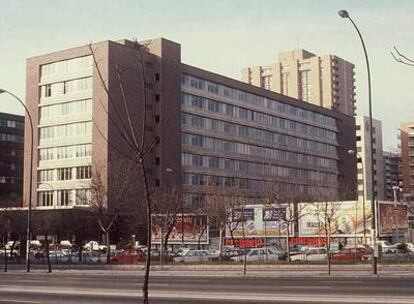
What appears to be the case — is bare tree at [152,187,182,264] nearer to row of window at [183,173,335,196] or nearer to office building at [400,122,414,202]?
row of window at [183,173,335,196]

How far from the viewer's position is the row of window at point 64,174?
94.6 metres

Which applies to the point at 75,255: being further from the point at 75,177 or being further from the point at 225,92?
the point at 225,92

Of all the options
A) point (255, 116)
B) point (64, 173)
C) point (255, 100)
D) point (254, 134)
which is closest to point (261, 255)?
point (64, 173)

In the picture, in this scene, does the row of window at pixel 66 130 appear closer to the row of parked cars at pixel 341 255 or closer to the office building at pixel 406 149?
the row of parked cars at pixel 341 255

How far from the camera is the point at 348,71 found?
194875mm

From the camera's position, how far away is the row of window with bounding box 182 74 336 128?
108 metres

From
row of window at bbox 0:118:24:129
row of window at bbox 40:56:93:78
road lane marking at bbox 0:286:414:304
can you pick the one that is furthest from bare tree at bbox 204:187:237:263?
row of window at bbox 0:118:24:129

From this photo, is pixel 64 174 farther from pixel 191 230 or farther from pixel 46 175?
pixel 191 230

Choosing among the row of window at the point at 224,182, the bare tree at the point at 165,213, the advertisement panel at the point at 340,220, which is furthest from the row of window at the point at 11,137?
the advertisement panel at the point at 340,220

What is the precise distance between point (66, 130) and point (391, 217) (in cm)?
5082

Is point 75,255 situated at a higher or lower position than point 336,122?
lower

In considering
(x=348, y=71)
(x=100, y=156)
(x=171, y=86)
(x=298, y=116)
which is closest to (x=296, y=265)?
(x=100, y=156)

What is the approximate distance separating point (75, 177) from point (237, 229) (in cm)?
3539

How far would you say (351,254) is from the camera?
47.6 m
